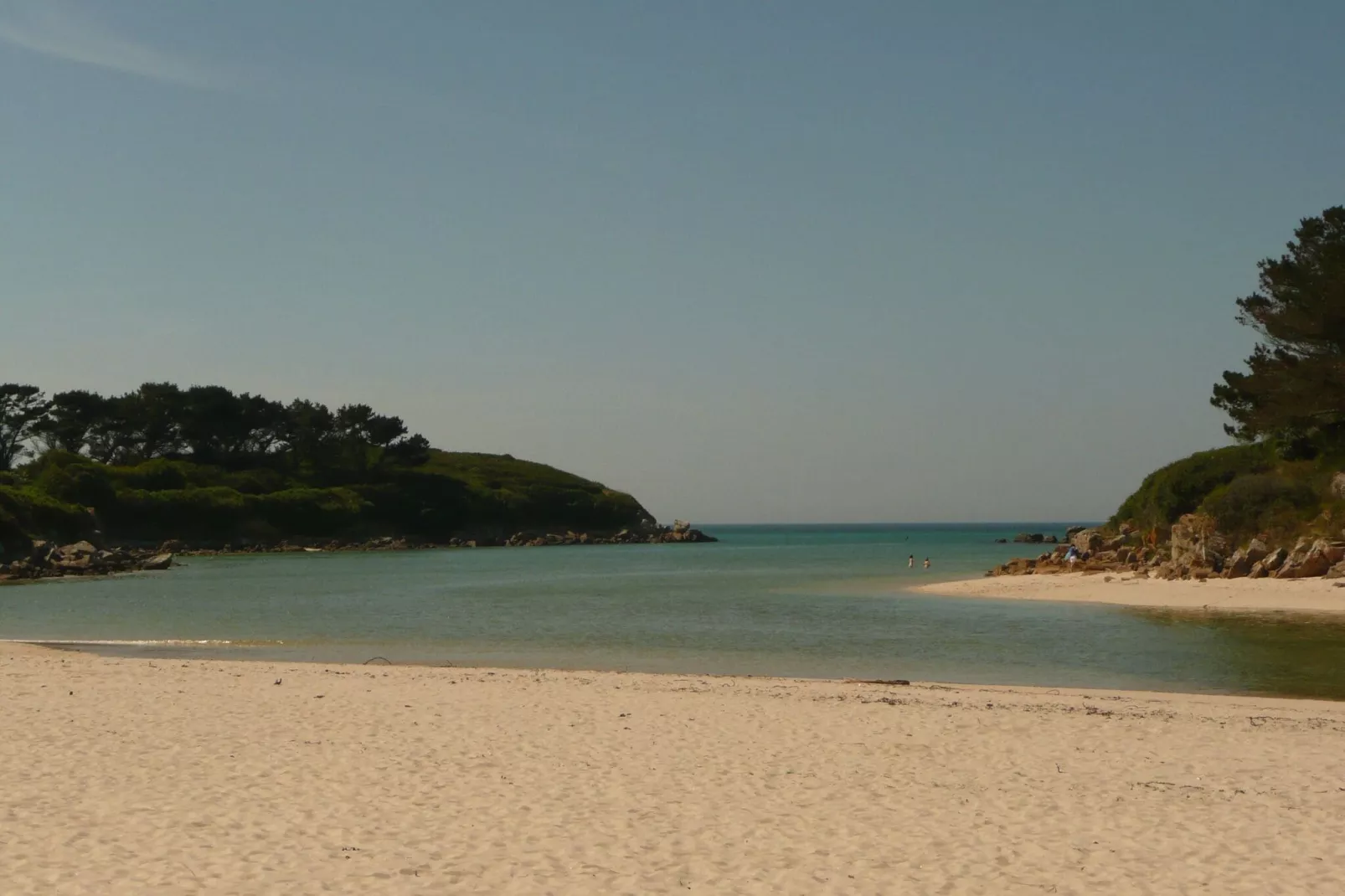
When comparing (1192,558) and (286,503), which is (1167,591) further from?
(286,503)

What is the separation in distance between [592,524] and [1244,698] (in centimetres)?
16794

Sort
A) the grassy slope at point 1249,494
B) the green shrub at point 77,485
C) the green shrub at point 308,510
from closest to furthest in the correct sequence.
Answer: the grassy slope at point 1249,494, the green shrub at point 77,485, the green shrub at point 308,510

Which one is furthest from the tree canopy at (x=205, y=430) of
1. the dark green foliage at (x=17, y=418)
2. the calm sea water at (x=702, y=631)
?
the calm sea water at (x=702, y=631)

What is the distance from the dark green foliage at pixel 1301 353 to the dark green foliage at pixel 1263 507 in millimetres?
3811

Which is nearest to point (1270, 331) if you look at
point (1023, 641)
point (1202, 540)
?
point (1202, 540)

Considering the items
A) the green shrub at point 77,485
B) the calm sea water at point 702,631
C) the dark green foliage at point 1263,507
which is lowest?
the calm sea water at point 702,631

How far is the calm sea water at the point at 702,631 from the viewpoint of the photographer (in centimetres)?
2636

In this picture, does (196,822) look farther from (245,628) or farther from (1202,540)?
(1202,540)

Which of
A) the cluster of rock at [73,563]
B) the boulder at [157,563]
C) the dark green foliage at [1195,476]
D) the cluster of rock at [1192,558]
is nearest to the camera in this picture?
the cluster of rock at [1192,558]

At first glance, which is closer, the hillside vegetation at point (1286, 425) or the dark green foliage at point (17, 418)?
the hillside vegetation at point (1286, 425)

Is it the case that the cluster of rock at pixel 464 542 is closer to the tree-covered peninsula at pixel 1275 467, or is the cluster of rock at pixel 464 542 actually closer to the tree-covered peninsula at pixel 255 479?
the tree-covered peninsula at pixel 255 479

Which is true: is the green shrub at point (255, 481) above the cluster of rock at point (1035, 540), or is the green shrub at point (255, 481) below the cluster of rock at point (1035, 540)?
above

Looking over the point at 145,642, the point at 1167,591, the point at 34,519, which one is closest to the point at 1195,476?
the point at 1167,591

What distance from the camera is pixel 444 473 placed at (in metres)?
178
